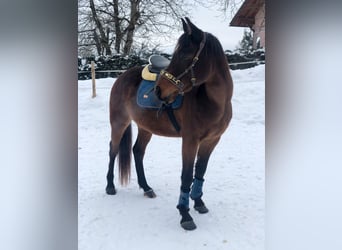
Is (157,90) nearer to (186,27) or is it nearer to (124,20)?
(186,27)

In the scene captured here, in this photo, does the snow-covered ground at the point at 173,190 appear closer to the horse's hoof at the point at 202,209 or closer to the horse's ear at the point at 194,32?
Result: the horse's hoof at the point at 202,209

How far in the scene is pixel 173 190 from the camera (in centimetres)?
137

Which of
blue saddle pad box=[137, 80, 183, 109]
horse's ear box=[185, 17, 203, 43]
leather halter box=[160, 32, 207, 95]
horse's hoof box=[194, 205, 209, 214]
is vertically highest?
horse's ear box=[185, 17, 203, 43]

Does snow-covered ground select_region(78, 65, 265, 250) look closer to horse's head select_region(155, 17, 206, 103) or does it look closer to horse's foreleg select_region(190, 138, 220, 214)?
horse's foreleg select_region(190, 138, 220, 214)

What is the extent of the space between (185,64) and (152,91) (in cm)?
20

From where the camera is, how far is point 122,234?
1.35 m

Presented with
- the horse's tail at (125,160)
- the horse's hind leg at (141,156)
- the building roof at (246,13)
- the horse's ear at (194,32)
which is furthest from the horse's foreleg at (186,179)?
the building roof at (246,13)

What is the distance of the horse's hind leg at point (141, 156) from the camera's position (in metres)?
1.40

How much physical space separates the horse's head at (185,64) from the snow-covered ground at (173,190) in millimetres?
186

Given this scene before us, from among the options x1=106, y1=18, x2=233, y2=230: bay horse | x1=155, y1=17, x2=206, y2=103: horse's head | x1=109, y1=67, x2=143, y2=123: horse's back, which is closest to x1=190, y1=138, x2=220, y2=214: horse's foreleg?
x1=106, y1=18, x2=233, y2=230: bay horse

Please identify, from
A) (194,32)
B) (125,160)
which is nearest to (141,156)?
(125,160)

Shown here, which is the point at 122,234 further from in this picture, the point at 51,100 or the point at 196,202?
the point at 51,100

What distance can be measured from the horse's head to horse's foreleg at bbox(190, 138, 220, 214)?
0.25 metres

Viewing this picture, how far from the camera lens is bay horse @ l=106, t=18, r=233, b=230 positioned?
4.16 ft
